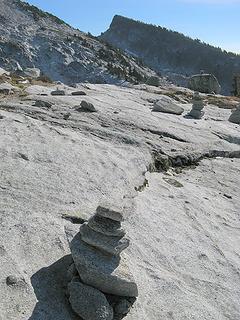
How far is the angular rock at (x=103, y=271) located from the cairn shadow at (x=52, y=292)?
58cm

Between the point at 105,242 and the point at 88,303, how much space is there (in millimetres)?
1415

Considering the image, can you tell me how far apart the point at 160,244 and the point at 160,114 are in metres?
16.5

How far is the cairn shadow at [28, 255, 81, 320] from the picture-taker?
961 centimetres

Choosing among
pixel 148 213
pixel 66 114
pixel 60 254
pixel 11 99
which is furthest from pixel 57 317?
pixel 11 99

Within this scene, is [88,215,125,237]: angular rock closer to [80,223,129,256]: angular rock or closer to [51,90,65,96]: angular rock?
[80,223,129,256]: angular rock

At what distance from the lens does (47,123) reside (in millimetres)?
A: 21984

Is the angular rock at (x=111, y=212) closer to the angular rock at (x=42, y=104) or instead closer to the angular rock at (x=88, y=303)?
the angular rock at (x=88, y=303)

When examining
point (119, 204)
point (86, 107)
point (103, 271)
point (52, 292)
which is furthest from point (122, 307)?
point (86, 107)

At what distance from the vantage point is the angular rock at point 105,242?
10492mm

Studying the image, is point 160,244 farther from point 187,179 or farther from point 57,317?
point 187,179

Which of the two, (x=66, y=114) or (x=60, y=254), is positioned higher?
(x=66, y=114)

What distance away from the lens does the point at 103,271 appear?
10094 millimetres

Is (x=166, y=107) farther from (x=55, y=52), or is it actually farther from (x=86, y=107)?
(x=55, y=52)

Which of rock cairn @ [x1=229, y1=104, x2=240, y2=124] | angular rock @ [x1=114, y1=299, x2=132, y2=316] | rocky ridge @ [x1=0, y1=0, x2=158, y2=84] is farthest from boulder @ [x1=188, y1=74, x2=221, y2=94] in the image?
rocky ridge @ [x1=0, y1=0, x2=158, y2=84]
